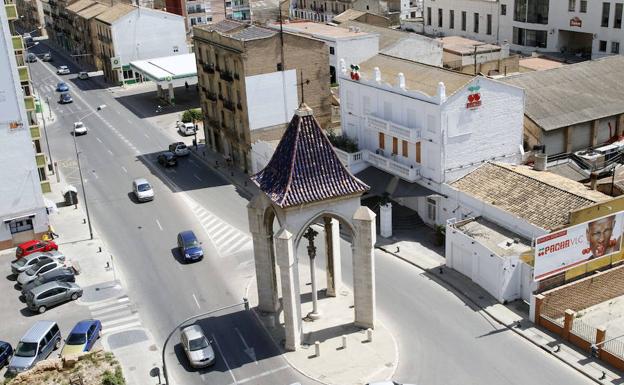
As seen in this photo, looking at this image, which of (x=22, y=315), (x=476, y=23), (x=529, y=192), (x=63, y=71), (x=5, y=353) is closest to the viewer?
(x=5, y=353)

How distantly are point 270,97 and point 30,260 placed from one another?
103 feet

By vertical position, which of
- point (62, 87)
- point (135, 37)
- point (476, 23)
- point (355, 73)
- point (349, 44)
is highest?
point (355, 73)

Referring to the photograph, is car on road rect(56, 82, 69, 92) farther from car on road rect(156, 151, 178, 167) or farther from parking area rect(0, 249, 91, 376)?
parking area rect(0, 249, 91, 376)

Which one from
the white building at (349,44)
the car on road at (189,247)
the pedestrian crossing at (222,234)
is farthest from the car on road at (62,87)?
the car on road at (189,247)

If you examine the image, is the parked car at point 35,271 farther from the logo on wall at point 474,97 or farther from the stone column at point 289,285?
the logo on wall at point 474,97

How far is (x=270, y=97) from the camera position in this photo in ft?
259

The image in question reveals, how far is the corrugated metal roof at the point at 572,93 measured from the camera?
232 ft

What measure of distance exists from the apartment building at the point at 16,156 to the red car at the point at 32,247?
120 inches

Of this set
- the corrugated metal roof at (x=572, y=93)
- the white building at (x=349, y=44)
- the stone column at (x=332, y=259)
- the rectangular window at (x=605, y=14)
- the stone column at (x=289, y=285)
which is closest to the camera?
the stone column at (x=289, y=285)

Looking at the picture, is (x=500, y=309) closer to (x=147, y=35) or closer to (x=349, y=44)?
(x=349, y=44)

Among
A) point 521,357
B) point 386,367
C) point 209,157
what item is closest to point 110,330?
point 386,367

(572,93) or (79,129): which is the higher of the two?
(572,93)

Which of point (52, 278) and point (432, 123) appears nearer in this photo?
point (52, 278)

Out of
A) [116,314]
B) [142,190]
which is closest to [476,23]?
[142,190]
